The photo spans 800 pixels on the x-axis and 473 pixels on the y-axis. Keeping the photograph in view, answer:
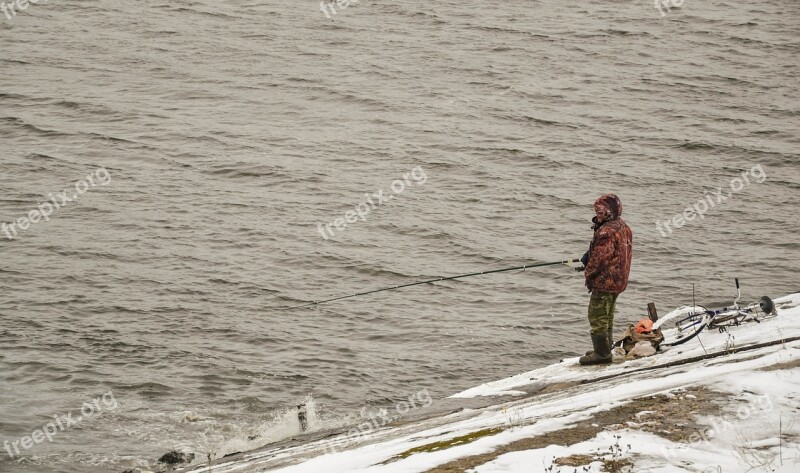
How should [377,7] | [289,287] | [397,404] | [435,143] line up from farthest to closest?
[377,7] < [435,143] < [289,287] < [397,404]

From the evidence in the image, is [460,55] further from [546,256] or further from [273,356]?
[273,356]

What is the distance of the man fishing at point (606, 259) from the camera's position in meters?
11.0

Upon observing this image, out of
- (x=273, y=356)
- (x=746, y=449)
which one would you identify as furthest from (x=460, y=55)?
(x=746, y=449)

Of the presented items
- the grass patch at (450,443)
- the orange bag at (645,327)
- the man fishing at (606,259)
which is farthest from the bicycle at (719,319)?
the grass patch at (450,443)

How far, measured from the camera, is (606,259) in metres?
11.1

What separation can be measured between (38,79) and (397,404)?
61.6 feet

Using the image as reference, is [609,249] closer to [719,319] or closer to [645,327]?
[645,327]

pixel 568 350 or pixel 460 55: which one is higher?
pixel 460 55

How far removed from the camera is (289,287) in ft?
57.6
